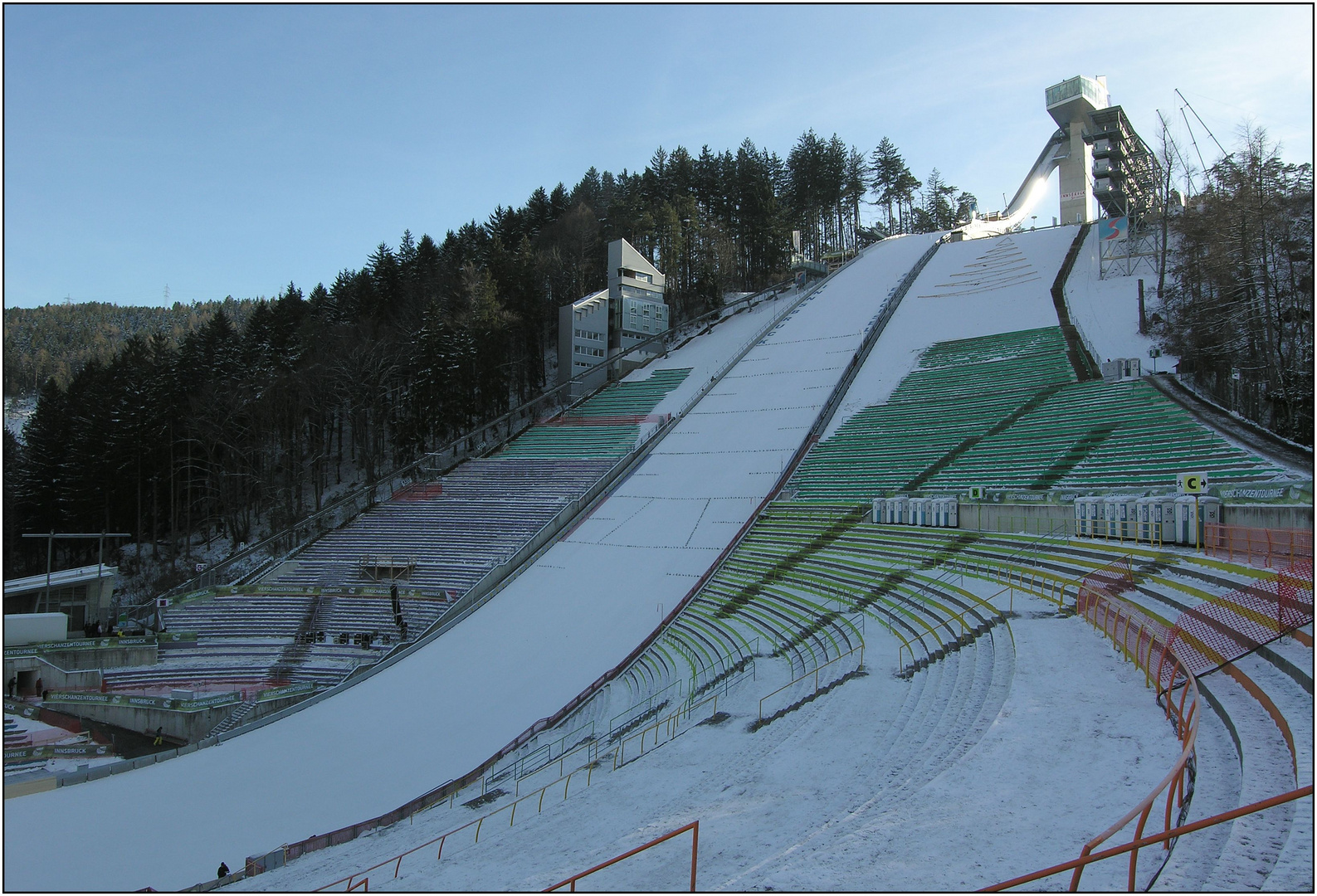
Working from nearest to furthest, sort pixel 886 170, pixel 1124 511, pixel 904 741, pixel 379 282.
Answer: pixel 904 741, pixel 1124 511, pixel 379 282, pixel 886 170

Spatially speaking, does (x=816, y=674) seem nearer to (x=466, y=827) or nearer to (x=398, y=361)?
(x=466, y=827)

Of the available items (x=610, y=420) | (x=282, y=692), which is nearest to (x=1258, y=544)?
(x=282, y=692)

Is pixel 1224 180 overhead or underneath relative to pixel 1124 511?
overhead

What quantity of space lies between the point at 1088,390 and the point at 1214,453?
9083 mm

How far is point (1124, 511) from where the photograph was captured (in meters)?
16.7

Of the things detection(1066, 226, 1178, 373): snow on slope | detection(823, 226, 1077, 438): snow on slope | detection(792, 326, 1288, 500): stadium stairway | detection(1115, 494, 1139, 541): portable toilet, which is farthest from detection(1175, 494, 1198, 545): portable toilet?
detection(823, 226, 1077, 438): snow on slope

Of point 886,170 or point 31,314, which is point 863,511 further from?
point 31,314

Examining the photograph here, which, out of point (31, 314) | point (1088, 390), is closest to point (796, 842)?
point (1088, 390)

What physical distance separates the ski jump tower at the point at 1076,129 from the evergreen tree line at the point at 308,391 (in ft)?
93.6

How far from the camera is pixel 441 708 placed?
1920 cm

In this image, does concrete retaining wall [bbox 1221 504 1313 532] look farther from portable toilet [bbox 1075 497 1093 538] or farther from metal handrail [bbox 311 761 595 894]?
metal handrail [bbox 311 761 595 894]

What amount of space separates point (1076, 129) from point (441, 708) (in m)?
69.0

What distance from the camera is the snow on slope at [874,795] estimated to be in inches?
255

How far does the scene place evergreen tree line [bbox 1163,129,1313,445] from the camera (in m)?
25.7
